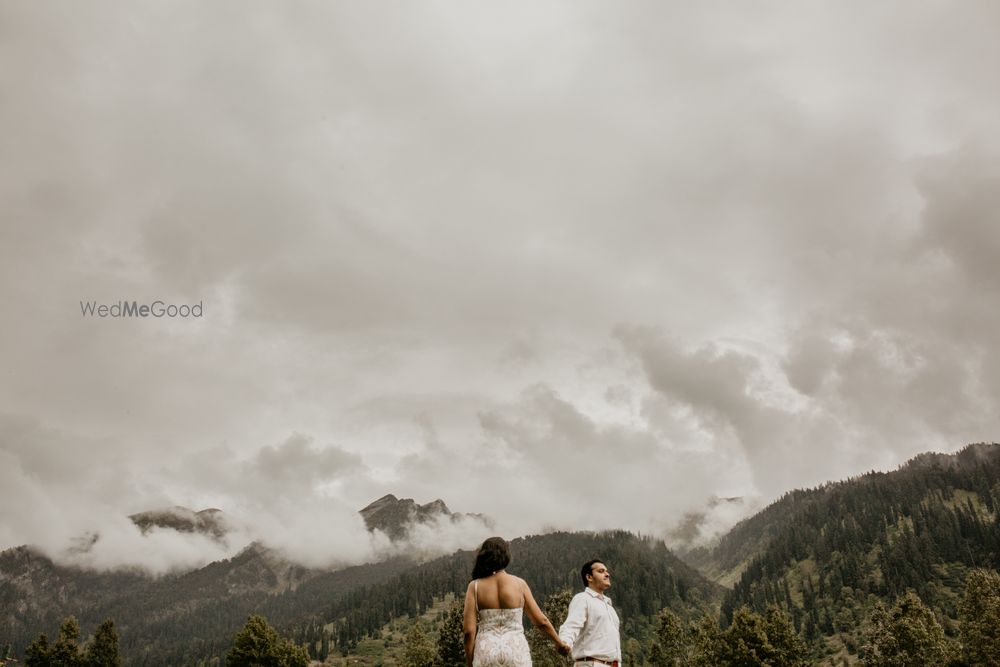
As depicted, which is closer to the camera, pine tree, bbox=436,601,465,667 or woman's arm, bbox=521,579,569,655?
woman's arm, bbox=521,579,569,655

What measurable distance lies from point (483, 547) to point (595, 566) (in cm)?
268

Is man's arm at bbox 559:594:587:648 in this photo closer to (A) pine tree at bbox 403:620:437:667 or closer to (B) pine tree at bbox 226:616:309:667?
(A) pine tree at bbox 403:620:437:667

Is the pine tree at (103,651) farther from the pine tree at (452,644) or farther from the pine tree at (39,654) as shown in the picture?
the pine tree at (452,644)

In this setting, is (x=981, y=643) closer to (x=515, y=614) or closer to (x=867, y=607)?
(x=515, y=614)

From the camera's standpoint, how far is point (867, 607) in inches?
7003

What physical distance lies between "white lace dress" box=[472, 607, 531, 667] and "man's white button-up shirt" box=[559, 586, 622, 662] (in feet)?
3.71

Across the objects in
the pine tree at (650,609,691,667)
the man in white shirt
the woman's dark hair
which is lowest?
the pine tree at (650,609,691,667)

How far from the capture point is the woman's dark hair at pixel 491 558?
916 centimetres

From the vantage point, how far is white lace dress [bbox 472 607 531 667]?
30.1ft

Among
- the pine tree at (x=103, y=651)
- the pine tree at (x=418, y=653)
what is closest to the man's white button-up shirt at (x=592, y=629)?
the pine tree at (x=418, y=653)

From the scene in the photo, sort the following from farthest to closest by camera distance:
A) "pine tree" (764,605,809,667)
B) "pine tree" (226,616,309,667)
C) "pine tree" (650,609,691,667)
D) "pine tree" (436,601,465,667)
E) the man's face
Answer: "pine tree" (226,616,309,667), "pine tree" (650,609,691,667), "pine tree" (436,601,465,667), "pine tree" (764,605,809,667), the man's face

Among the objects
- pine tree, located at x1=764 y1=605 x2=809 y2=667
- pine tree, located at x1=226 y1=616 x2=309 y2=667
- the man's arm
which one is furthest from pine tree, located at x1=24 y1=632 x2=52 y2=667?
the man's arm

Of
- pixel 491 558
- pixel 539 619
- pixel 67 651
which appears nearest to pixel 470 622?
pixel 491 558

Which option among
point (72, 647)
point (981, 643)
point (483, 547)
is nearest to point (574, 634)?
point (483, 547)
